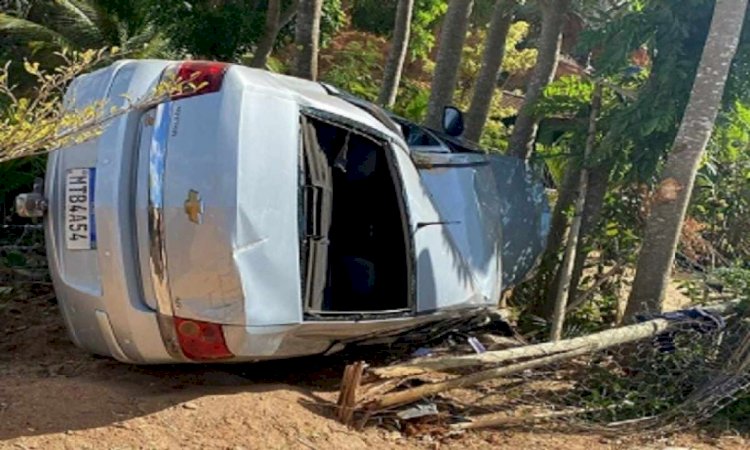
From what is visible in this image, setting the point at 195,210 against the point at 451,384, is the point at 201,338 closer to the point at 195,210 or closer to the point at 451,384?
the point at 195,210

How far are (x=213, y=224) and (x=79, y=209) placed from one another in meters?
0.83

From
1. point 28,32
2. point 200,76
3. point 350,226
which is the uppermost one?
point 28,32

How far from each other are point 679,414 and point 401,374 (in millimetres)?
2112

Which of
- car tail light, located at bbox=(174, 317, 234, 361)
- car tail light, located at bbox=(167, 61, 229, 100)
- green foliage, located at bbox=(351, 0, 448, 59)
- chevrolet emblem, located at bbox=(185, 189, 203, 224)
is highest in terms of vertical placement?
green foliage, located at bbox=(351, 0, 448, 59)

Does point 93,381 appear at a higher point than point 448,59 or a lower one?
lower

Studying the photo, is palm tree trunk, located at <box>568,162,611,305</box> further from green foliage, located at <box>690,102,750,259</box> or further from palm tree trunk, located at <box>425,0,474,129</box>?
palm tree trunk, located at <box>425,0,474,129</box>

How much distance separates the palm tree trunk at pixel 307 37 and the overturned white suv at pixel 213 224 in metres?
4.04

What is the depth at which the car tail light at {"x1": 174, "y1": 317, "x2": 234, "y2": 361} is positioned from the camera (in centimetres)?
465

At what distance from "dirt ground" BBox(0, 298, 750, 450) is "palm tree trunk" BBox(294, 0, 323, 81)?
4419 millimetres

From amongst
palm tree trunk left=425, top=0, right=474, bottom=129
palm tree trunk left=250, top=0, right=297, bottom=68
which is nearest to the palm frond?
palm tree trunk left=250, top=0, right=297, bottom=68

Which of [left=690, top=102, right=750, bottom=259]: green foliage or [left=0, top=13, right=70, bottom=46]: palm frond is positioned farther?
[left=0, top=13, right=70, bottom=46]: palm frond

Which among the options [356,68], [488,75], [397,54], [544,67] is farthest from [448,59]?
[356,68]

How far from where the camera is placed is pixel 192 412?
16.0 ft

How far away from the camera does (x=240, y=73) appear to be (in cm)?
501
